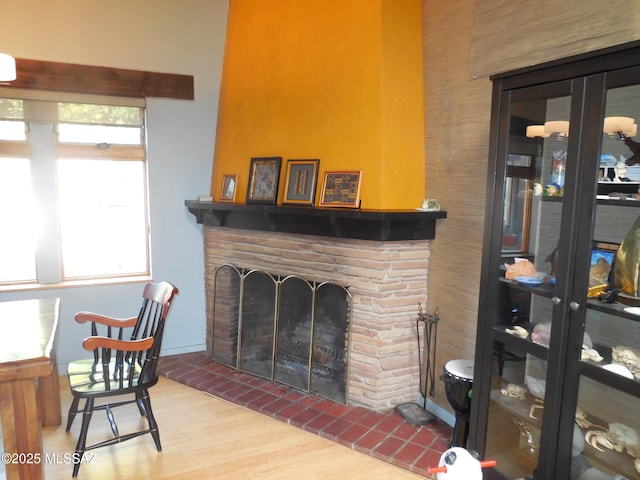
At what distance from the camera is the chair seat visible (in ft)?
7.91

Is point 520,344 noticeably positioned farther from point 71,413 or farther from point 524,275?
point 71,413

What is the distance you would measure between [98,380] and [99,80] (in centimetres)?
225

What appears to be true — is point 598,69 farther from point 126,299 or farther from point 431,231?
point 126,299

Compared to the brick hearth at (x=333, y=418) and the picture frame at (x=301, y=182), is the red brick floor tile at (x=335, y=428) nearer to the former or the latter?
the brick hearth at (x=333, y=418)

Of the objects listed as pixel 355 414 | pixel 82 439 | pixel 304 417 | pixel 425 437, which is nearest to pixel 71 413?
pixel 82 439

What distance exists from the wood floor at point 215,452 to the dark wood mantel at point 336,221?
127 centimetres

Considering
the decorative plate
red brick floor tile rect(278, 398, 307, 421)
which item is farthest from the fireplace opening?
the decorative plate

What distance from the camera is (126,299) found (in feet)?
12.4

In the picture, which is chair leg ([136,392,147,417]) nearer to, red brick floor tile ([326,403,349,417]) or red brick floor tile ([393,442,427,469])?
red brick floor tile ([326,403,349,417])

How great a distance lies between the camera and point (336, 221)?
2.93 m

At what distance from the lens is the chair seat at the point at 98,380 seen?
7.91 ft

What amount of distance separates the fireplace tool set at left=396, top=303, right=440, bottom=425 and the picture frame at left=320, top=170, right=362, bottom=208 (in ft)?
2.70

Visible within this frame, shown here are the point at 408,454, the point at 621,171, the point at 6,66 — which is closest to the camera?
the point at 621,171

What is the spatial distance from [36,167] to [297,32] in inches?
86.0
